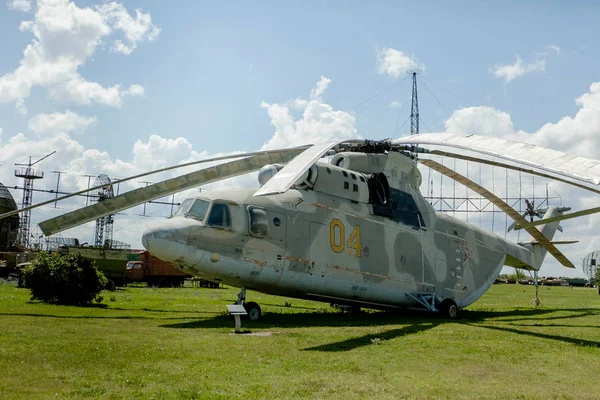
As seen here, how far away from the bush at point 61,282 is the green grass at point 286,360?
5.63m

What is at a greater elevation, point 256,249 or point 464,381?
point 256,249

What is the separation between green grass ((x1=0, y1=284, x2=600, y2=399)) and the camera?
8.66 meters

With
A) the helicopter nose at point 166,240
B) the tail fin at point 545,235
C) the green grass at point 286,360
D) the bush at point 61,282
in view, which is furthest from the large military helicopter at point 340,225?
the tail fin at point 545,235

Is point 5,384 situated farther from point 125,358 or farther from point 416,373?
point 416,373

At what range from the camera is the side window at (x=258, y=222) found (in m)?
18.0

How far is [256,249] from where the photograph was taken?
58.8ft

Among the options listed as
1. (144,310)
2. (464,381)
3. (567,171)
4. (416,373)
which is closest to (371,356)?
(416,373)

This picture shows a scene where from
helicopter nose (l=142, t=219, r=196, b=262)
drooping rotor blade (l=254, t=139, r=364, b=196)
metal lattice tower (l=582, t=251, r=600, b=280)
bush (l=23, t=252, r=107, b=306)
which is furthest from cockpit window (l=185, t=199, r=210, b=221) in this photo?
metal lattice tower (l=582, t=251, r=600, b=280)

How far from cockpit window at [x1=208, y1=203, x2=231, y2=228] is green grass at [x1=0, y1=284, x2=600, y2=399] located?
3216mm

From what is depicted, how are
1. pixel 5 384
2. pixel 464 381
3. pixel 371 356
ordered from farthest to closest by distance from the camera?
pixel 371 356 → pixel 464 381 → pixel 5 384

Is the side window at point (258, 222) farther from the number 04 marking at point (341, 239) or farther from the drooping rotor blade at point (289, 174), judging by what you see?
the drooping rotor blade at point (289, 174)

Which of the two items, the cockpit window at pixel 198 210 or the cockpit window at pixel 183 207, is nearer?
the cockpit window at pixel 198 210

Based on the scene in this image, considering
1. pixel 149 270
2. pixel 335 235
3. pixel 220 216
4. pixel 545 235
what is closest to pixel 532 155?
pixel 335 235

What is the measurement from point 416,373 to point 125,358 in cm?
574
